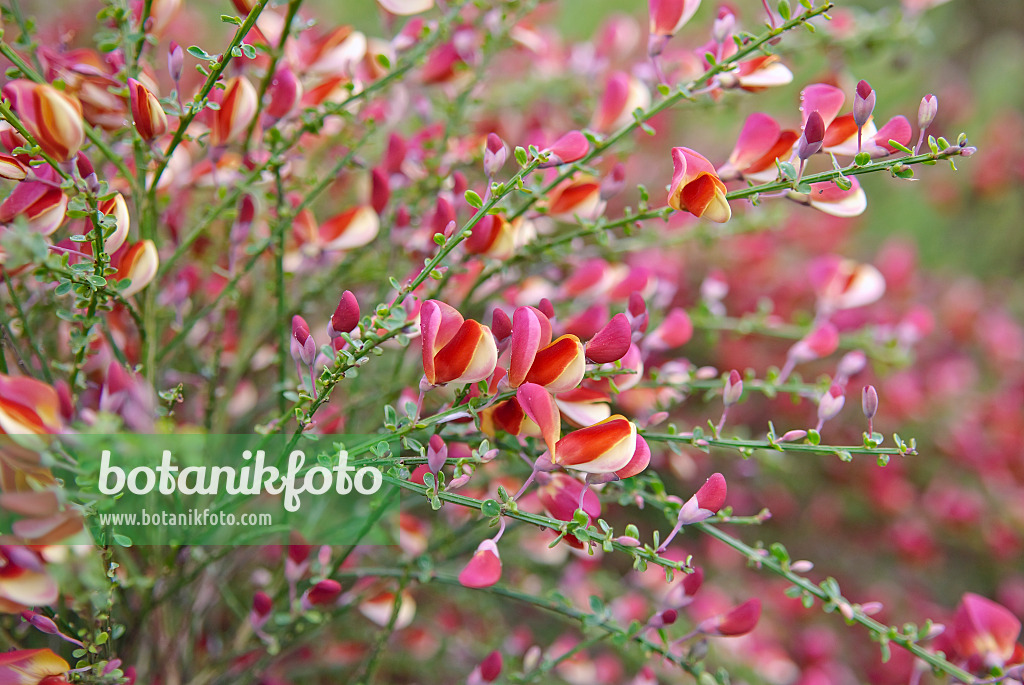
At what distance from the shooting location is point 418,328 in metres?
0.33

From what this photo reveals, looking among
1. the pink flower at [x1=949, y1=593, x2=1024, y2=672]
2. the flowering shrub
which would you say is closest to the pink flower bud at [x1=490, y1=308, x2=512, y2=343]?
the flowering shrub

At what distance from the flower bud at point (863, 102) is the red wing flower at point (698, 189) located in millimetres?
74

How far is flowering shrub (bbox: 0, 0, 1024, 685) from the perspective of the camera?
31 cm

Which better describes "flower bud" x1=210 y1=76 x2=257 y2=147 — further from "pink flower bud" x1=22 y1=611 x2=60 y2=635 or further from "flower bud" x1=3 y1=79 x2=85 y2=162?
"pink flower bud" x1=22 y1=611 x2=60 y2=635

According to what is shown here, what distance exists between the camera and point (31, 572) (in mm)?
264

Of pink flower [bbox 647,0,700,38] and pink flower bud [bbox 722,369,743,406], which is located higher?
pink flower [bbox 647,0,700,38]

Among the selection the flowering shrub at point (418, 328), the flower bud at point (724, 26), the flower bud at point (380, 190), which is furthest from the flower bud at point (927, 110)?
the flower bud at point (380, 190)

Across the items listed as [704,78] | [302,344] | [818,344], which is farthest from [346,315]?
[818,344]

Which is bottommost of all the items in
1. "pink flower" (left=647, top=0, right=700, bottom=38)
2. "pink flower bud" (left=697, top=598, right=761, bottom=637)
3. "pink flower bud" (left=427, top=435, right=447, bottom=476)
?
"pink flower bud" (left=697, top=598, right=761, bottom=637)

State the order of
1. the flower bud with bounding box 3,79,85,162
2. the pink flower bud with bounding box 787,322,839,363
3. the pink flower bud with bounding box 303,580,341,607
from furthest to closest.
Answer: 1. the pink flower bud with bounding box 787,322,839,363
2. the pink flower bud with bounding box 303,580,341,607
3. the flower bud with bounding box 3,79,85,162

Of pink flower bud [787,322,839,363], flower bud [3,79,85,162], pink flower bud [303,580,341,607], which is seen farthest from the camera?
pink flower bud [787,322,839,363]

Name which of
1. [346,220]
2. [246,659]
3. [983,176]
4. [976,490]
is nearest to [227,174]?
[346,220]

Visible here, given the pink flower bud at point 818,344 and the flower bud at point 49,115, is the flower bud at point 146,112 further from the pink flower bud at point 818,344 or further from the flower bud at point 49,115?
the pink flower bud at point 818,344

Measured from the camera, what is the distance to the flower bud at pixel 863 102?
1.06ft
